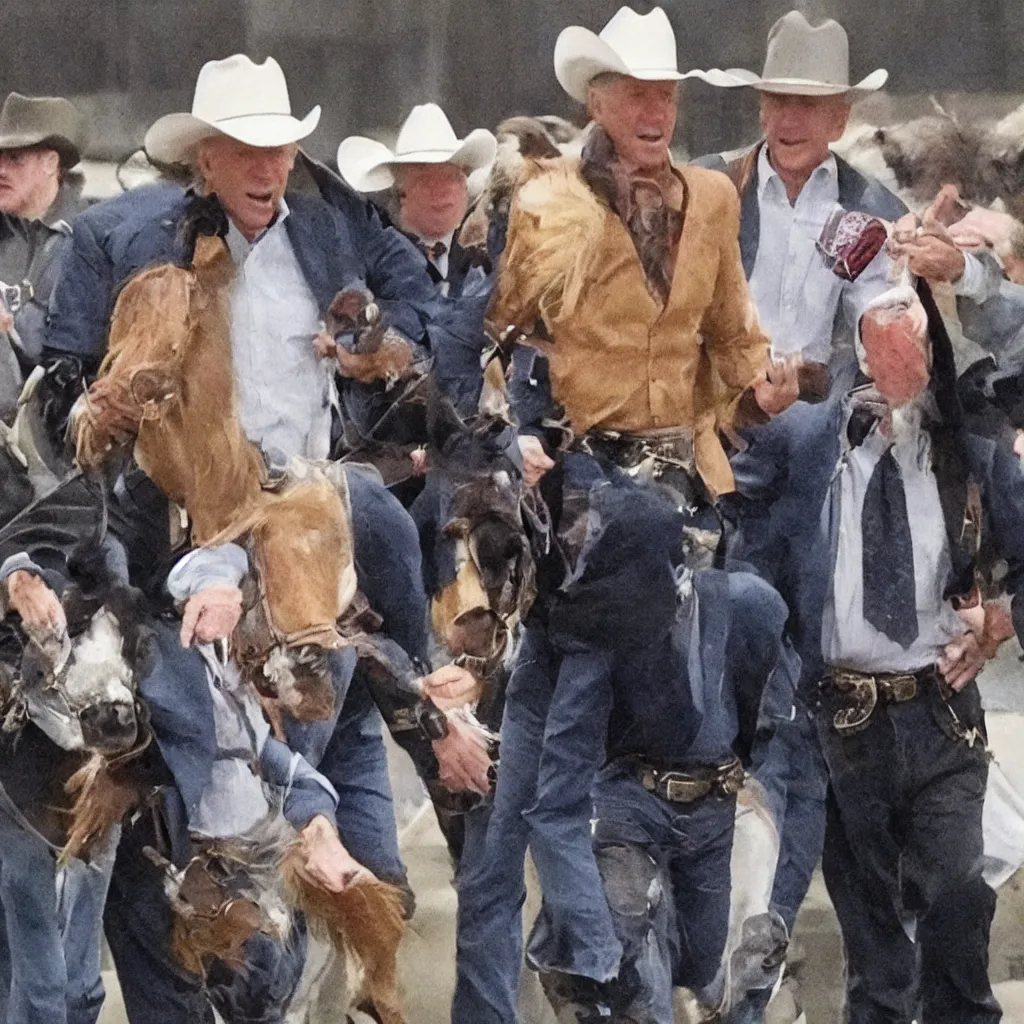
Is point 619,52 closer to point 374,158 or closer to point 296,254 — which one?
point 374,158

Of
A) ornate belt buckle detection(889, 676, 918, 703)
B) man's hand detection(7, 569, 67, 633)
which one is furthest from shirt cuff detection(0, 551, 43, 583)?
ornate belt buckle detection(889, 676, 918, 703)

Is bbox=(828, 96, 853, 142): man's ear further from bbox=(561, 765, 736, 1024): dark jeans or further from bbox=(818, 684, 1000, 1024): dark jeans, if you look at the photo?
bbox=(561, 765, 736, 1024): dark jeans

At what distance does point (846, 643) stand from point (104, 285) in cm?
172

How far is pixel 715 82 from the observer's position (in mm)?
4457

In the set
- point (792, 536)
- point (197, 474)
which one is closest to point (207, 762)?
point (197, 474)

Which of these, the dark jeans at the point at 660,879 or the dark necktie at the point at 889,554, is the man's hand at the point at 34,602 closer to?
the dark jeans at the point at 660,879

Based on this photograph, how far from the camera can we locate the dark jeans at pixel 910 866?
4.55 metres

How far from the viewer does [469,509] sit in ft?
14.4

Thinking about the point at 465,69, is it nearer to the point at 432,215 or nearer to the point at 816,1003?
the point at 432,215

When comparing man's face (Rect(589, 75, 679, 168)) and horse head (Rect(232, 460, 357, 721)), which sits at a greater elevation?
man's face (Rect(589, 75, 679, 168))

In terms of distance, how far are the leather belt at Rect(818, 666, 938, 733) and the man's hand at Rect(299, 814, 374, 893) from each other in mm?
1083

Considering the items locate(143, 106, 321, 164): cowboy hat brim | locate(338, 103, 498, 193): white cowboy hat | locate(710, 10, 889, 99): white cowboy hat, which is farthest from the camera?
locate(710, 10, 889, 99): white cowboy hat

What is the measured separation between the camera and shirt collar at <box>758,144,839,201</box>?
4508mm

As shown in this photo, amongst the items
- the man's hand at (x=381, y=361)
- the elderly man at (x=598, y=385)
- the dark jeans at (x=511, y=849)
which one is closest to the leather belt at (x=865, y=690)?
the elderly man at (x=598, y=385)
